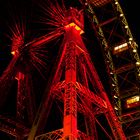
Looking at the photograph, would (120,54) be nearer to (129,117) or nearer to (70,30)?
(129,117)

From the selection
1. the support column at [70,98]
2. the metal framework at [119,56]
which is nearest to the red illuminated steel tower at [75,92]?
the support column at [70,98]

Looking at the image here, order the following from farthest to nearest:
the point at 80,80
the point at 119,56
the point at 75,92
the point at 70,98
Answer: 1. the point at 119,56
2. the point at 80,80
3. the point at 75,92
4. the point at 70,98

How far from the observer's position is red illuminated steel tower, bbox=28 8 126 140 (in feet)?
49.3

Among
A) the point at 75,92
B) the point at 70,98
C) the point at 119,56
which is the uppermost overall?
the point at 119,56

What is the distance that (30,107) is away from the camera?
20.2 m

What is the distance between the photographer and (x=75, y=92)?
50.0ft

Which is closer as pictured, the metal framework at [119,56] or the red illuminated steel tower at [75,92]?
the red illuminated steel tower at [75,92]

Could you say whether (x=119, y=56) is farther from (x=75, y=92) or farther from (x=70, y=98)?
(x=70, y=98)

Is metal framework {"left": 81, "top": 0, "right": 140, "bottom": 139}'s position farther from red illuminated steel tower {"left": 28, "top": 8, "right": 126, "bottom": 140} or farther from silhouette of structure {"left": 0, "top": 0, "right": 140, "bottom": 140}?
red illuminated steel tower {"left": 28, "top": 8, "right": 126, "bottom": 140}

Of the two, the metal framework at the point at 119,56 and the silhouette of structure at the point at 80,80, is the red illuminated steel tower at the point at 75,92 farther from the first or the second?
the metal framework at the point at 119,56

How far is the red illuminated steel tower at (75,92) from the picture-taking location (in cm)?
1504

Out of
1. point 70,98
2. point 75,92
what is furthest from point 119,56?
point 70,98

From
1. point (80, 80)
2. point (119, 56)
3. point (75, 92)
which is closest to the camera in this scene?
point (75, 92)

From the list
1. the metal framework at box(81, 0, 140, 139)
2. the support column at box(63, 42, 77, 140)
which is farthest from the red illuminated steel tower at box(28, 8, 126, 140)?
the metal framework at box(81, 0, 140, 139)
